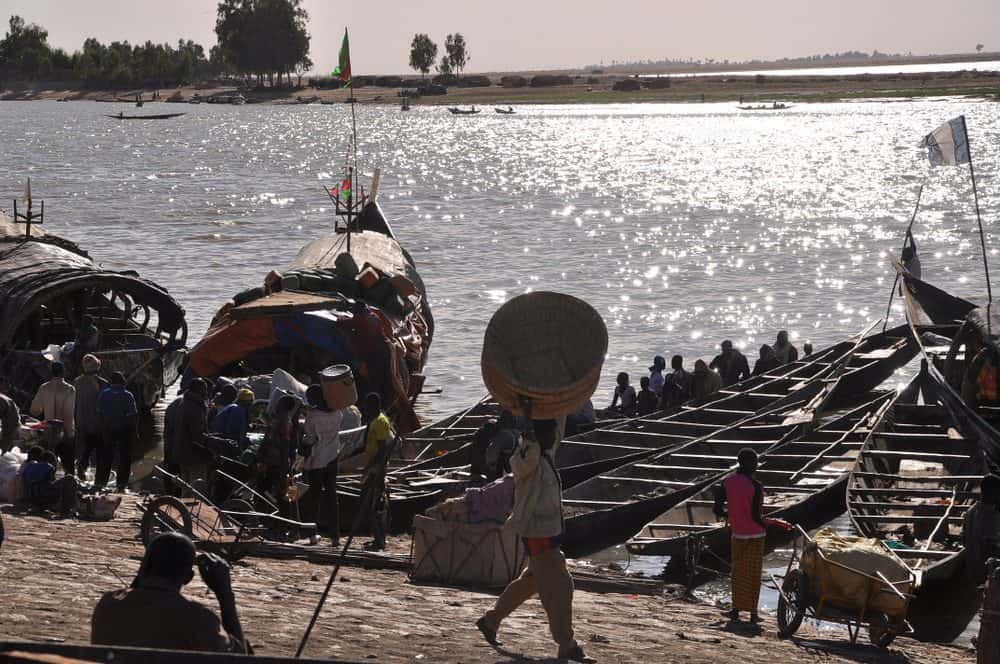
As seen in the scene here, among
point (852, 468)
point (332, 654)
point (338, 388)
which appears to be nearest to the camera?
point (332, 654)

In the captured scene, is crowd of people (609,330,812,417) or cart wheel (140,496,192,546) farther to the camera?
crowd of people (609,330,812,417)

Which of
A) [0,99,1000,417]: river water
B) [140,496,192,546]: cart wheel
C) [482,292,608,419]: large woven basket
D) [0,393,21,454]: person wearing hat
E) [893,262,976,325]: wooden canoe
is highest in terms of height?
[482,292,608,419]: large woven basket

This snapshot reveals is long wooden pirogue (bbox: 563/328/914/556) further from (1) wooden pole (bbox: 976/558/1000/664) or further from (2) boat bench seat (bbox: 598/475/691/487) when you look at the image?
(1) wooden pole (bbox: 976/558/1000/664)

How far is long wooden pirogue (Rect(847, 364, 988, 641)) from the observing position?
12359 mm

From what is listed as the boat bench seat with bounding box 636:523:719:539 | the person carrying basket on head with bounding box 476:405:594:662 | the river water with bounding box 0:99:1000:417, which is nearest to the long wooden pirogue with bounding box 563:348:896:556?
the boat bench seat with bounding box 636:523:719:539

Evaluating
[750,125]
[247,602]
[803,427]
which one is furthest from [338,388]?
[750,125]

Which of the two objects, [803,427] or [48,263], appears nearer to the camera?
[803,427]

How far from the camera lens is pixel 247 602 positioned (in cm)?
941

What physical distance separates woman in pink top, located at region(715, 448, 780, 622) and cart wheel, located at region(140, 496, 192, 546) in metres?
3.90

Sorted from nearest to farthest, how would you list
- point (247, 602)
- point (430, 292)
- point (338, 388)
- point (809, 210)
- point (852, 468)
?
point (247, 602) < point (338, 388) < point (852, 468) < point (430, 292) < point (809, 210)

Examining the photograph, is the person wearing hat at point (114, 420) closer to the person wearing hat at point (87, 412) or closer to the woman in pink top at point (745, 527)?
the person wearing hat at point (87, 412)

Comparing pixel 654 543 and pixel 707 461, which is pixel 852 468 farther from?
pixel 654 543

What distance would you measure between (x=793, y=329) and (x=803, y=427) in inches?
662

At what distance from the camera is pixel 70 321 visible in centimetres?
2191
